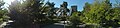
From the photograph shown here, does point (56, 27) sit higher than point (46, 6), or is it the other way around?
point (46, 6)

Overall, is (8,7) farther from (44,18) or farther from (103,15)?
(103,15)

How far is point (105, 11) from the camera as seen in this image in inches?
1137

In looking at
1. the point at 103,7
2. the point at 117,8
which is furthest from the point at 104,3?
the point at 117,8

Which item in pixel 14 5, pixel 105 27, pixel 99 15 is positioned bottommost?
pixel 105 27

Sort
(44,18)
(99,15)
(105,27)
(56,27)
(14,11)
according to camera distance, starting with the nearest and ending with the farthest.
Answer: (14,11)
(44,18)
(56,27)
(99,15)
(105,27)

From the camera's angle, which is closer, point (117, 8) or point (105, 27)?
point (117, 8)

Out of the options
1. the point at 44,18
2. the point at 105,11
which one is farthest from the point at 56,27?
the point at 105,11

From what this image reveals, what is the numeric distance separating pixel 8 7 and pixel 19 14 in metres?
1.20

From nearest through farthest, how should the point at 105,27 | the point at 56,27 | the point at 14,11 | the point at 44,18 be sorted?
the point at 14,11 < the point at 44,18 < the point at 56,27 < the point at 105,27

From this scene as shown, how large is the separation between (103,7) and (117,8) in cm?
338

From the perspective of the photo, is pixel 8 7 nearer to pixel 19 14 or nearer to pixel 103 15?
pixel 19 14

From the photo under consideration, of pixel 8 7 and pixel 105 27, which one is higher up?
pixel 8 7

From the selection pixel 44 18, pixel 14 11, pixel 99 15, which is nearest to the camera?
pixel 14 11

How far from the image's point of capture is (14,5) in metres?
20.9
